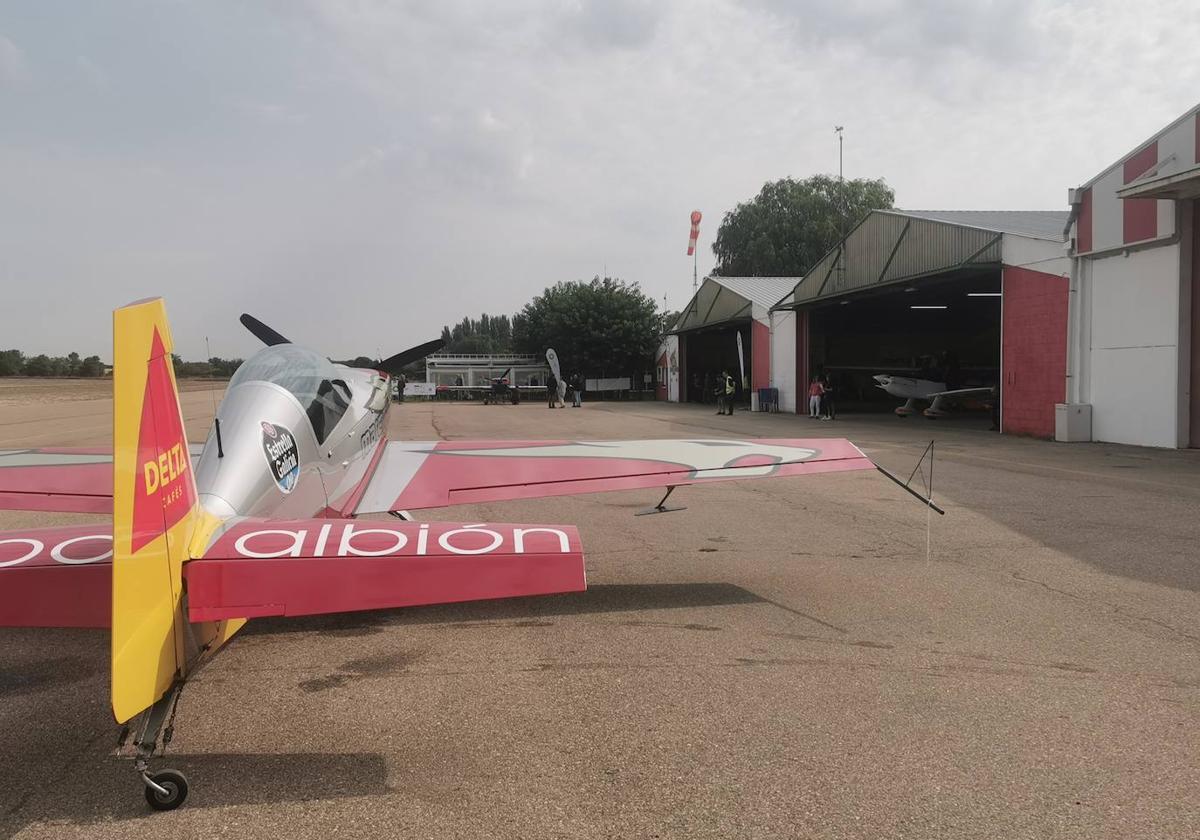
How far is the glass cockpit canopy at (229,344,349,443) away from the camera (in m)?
4.84

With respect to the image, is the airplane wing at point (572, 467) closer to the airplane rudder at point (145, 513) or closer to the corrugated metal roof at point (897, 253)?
the airplane rudder at point (145, 513)

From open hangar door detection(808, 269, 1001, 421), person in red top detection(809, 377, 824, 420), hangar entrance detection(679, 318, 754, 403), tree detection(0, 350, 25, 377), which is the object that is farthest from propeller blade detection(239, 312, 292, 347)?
tree detection(0, 350, 25, 377)

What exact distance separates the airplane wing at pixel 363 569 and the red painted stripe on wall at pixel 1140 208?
17.3m

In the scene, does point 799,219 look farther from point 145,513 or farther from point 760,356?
point 145,513

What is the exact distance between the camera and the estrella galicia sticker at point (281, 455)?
4270 mm

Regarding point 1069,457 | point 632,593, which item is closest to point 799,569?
point 632,593

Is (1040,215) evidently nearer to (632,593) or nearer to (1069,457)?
(1069,457)

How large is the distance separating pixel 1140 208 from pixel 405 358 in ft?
50.3

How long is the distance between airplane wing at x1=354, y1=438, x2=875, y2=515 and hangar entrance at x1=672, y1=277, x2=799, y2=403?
2843cm

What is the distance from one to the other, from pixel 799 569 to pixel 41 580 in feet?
17.5

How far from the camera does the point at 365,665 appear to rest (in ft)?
14.5

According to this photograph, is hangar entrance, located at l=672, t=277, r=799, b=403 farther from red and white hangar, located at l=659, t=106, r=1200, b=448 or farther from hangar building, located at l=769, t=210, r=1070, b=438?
red and white hangar, located at l=659, t=106, r=1200, b=448

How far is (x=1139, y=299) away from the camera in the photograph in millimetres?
15961

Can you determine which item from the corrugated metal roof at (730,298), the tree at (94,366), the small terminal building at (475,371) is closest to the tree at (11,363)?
the tree at (94,366)
